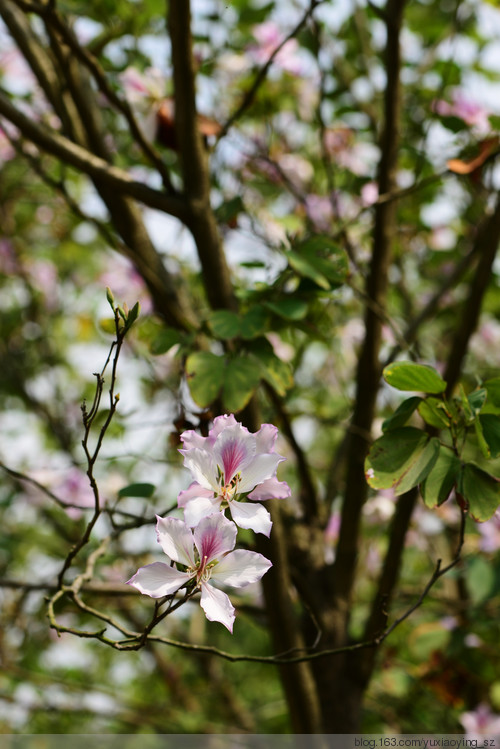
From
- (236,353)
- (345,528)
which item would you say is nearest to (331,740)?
(345,528)

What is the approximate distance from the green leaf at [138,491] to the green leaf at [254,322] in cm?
20

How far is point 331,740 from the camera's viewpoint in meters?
1.09

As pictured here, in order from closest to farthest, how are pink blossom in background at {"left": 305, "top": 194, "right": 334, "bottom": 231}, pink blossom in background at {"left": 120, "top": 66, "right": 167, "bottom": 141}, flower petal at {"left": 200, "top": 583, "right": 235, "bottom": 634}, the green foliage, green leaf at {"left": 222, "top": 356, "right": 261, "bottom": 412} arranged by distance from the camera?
flower petal at {"left": 200, "top": 583, "right": 235, "bottom": 634}
the green foliage
green leaf at {"left": 222, "top": 356, "right": 261, "bottom": 412}
pink blossom in background at {"left": 120, "top": 66, "right": 167, "bottom": 141}
pink blossom in background at {"left": 305, "top": 194, "right": 334, "bottom": 231}

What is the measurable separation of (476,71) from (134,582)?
1548 mm

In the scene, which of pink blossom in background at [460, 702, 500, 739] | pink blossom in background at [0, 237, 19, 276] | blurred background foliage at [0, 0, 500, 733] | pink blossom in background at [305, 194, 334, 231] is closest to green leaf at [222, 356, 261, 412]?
blurred background foliage at [0, 0, 500, 733]

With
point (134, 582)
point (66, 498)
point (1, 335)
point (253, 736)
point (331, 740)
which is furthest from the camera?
point (1, 335)

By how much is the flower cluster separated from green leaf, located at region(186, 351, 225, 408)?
0.72ft

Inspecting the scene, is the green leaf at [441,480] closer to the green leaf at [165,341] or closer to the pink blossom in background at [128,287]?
the green leaf at [165,341]

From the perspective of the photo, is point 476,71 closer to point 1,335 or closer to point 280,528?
point 280,528

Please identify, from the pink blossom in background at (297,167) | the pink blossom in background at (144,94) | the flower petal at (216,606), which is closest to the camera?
the flower petal at (216,606)

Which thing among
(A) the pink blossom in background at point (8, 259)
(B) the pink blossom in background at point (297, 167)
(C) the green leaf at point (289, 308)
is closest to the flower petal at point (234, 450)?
(C) the green leaf at point (289, 308)

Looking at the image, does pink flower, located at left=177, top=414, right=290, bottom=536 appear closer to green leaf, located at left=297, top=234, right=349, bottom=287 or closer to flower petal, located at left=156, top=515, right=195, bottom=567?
flower petal, located at left=156, top=515, right=195, bottom=567

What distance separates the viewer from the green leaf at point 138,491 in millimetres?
778

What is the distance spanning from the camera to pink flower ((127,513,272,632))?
1.71 ft
